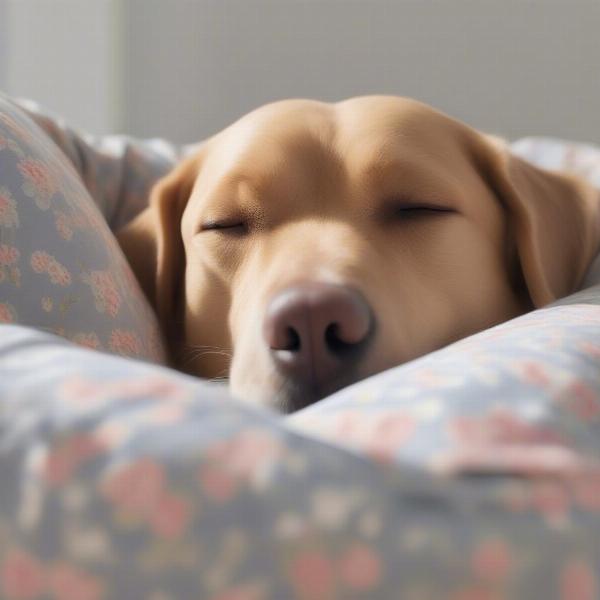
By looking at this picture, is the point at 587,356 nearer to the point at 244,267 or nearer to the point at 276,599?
the point at 276,599

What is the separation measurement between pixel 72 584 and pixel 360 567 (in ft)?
0.57

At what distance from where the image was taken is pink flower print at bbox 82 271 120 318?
3.51ft

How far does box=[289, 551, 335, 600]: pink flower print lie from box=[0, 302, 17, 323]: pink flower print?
0.56 meters

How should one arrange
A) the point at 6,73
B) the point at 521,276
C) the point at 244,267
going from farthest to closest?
1. the point at 6,73
2. the point at 521,276
3. the point at 244,267

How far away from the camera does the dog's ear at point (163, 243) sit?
5.13 ft

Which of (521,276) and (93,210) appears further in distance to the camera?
(521,276)

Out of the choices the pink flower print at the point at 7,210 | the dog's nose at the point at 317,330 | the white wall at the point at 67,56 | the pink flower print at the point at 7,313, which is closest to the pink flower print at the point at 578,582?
the dog's nose at the point at 317,330

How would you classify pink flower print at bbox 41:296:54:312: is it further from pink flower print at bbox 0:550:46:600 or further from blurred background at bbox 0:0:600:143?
blurred background at bbox 0:0:600:143

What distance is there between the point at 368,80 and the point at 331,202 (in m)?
2.27

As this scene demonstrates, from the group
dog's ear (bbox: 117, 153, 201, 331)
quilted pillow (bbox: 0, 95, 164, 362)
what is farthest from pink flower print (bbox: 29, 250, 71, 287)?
dog's ear (bbox: 117, 153, 201, 331)

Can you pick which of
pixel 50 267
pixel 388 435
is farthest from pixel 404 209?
pixel 388 435

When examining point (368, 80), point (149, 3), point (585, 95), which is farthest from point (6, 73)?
point (585, 95)

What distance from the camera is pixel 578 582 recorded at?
502mm

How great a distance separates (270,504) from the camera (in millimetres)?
498
